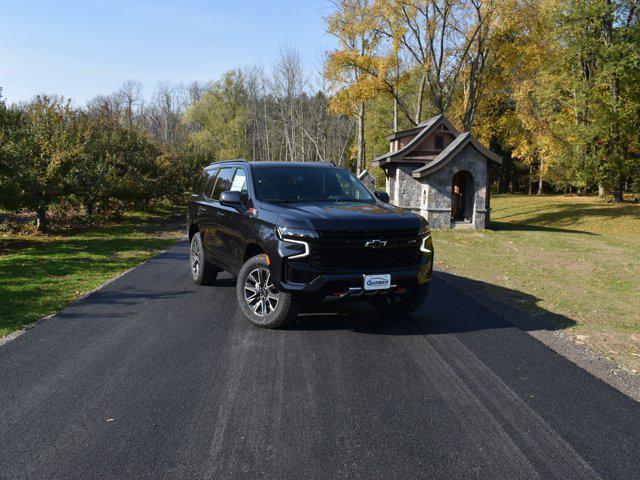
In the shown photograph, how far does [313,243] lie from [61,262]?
25.3ft

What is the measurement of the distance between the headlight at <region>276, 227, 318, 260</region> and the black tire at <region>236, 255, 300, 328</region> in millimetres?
472

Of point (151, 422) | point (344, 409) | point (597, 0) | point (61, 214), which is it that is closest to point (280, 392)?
point (344, 409)

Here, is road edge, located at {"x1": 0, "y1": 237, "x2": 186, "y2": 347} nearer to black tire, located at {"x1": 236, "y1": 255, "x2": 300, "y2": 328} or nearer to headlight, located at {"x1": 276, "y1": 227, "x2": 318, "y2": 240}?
black tire, located at {"x1": 236, "y1": 255, "x2": 300, "y2": 328}

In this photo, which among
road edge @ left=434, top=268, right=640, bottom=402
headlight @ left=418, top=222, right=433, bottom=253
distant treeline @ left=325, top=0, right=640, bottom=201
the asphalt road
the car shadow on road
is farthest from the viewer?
distant treeline @ left=325, top=0, right=640, bottom=201

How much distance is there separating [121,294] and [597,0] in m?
33.2

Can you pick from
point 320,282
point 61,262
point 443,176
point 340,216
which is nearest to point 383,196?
point 340,216

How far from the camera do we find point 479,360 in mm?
5090

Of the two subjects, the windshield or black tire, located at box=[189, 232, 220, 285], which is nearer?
the windshield

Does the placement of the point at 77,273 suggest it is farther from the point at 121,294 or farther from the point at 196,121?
the point at 196,121

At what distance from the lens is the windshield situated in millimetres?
6680

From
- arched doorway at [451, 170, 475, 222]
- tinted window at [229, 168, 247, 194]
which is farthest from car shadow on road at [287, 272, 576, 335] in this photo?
arched doorway at [451, 170, 475, 222]

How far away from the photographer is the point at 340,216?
568 cm

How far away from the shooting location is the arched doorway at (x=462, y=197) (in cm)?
2159

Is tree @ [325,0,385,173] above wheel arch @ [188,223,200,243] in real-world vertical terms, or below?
above
